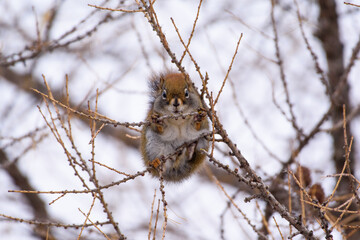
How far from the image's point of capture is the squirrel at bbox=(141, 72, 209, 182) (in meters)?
3.07

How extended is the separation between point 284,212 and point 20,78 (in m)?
4.26

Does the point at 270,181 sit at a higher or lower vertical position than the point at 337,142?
lower

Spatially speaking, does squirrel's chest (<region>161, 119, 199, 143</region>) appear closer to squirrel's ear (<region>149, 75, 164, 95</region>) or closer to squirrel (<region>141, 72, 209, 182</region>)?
squirrel (<region>141, 72, 209, 182</region>)

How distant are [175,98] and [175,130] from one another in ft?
0.69

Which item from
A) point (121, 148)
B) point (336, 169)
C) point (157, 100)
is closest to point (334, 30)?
point (336, 169)

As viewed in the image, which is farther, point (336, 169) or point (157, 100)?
point (336, 169)

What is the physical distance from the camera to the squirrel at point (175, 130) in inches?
121

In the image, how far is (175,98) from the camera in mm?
3033

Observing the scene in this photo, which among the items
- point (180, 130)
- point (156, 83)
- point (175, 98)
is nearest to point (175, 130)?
point (180, 130)

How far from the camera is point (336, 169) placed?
4148mm

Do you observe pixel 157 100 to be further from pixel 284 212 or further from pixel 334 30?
pixel 334 30

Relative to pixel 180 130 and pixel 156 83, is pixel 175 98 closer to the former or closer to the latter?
pixel 180 130

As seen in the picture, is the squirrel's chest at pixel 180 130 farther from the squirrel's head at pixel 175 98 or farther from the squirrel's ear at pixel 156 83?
the squirrel's ear at pixel 156 83

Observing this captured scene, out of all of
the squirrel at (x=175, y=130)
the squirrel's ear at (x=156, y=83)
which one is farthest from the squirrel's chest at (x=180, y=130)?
the squirrel's ear at (x=156, y=83)
